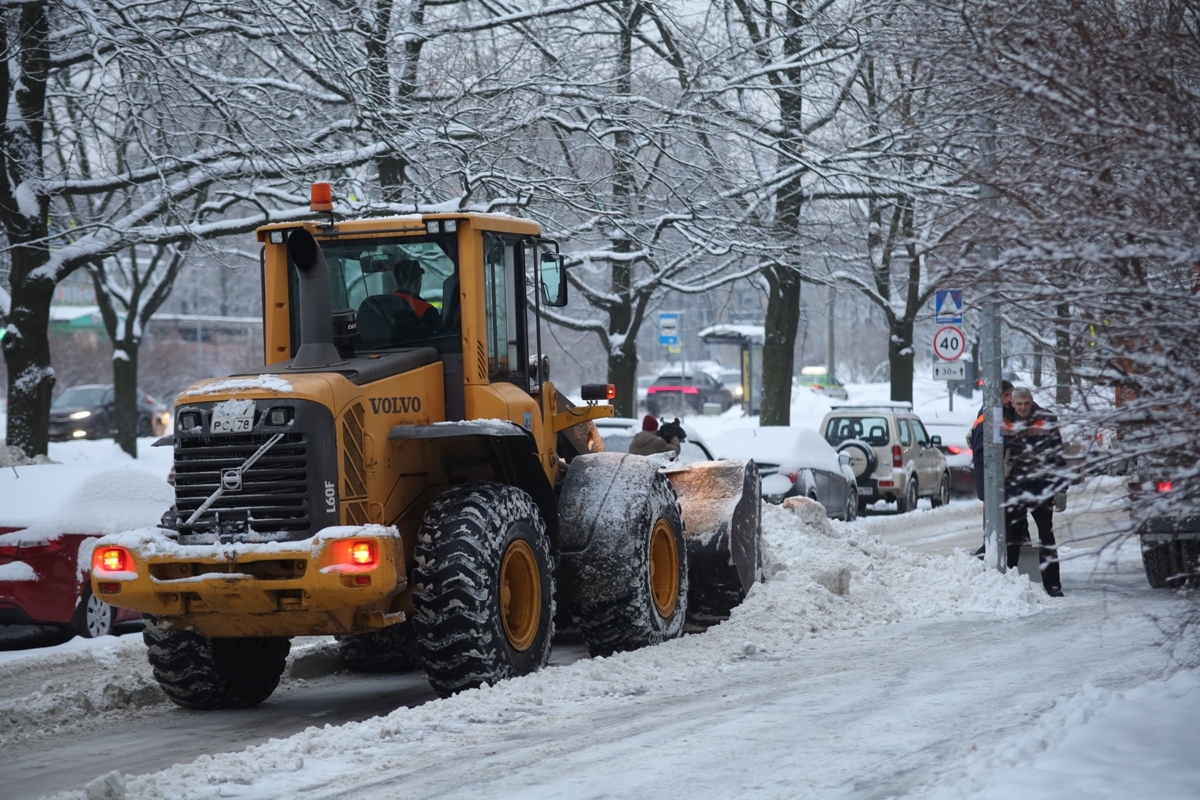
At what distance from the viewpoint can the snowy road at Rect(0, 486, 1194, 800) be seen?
6207 mm

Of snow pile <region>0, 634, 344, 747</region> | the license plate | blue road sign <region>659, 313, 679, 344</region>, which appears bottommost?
snow pile <region>0, 634, 344, 747</region>

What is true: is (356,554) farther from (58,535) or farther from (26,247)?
(26,247)

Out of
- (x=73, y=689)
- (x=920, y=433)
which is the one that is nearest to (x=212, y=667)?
(x=73, y=689)

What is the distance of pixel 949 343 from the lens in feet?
78.5

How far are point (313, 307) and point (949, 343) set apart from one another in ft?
56.5

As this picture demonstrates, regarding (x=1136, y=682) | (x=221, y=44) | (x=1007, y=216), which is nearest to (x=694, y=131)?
(x=221, y=44)

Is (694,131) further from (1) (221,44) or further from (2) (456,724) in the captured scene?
(2) (456,724)

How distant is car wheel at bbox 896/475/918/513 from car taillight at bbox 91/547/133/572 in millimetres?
17371

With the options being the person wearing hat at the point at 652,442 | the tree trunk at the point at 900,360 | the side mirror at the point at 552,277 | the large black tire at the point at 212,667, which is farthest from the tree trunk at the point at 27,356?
the tree trunk at the point at 900,360

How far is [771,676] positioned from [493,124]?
8856mm

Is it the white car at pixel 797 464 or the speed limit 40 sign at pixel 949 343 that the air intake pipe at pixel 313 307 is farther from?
the speed limit 40 sign at pixel 949 343

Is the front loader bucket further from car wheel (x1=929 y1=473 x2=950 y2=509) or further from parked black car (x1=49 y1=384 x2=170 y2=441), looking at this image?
parked black car (x1=49 y1=384 x2=170 y2=441)

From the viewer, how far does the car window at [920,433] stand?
24.2m

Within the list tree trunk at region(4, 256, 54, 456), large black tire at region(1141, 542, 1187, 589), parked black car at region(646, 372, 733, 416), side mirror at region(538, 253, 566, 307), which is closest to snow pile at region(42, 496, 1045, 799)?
large black tire at region(1141, 542, 1187, 589)
